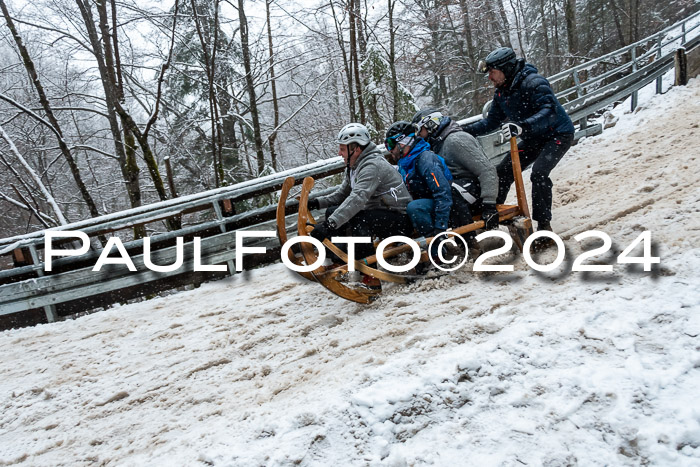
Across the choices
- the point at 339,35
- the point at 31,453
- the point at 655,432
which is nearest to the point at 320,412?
the point at 655,432

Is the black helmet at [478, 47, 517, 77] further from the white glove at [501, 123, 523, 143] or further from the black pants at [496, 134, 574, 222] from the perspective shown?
the black pants at [496, 134, 574, 222]

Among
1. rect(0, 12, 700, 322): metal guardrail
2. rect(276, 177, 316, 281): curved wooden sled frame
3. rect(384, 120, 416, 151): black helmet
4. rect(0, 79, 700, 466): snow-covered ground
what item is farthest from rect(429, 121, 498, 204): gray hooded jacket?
rect(0, 12, 700, 322): metal guardrail

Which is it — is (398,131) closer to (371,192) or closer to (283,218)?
(371,192)

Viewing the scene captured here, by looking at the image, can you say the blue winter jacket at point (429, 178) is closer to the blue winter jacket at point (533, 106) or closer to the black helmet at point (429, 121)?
the black helmet at point (429, 121)

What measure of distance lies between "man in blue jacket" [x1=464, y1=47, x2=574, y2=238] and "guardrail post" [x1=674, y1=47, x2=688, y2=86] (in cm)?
809

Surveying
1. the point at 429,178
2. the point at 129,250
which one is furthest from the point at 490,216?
the point at 129,250

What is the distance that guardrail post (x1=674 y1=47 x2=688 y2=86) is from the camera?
10406 millimetres

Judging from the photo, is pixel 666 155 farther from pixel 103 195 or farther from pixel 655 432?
pixel 103 195

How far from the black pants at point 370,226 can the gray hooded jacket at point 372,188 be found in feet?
0.23

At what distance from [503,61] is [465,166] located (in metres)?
1.19

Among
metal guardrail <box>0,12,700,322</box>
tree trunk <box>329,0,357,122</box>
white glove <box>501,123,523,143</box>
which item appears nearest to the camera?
white glove <box>501,123,523,143</box>

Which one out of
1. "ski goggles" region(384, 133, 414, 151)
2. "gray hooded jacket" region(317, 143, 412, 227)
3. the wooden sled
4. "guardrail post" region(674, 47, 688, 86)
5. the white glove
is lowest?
the wooden sled

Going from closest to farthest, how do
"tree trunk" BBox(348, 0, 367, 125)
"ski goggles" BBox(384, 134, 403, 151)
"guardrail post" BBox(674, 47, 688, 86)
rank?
1. "ski goggles" BBox(384, 134, 403, 151)
2. "guardrail post" BBox(674, 47, 688, 86)
3. "tree trunk" BBox(348, 0, 367, 125)

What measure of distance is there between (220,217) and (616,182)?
5696 mm
